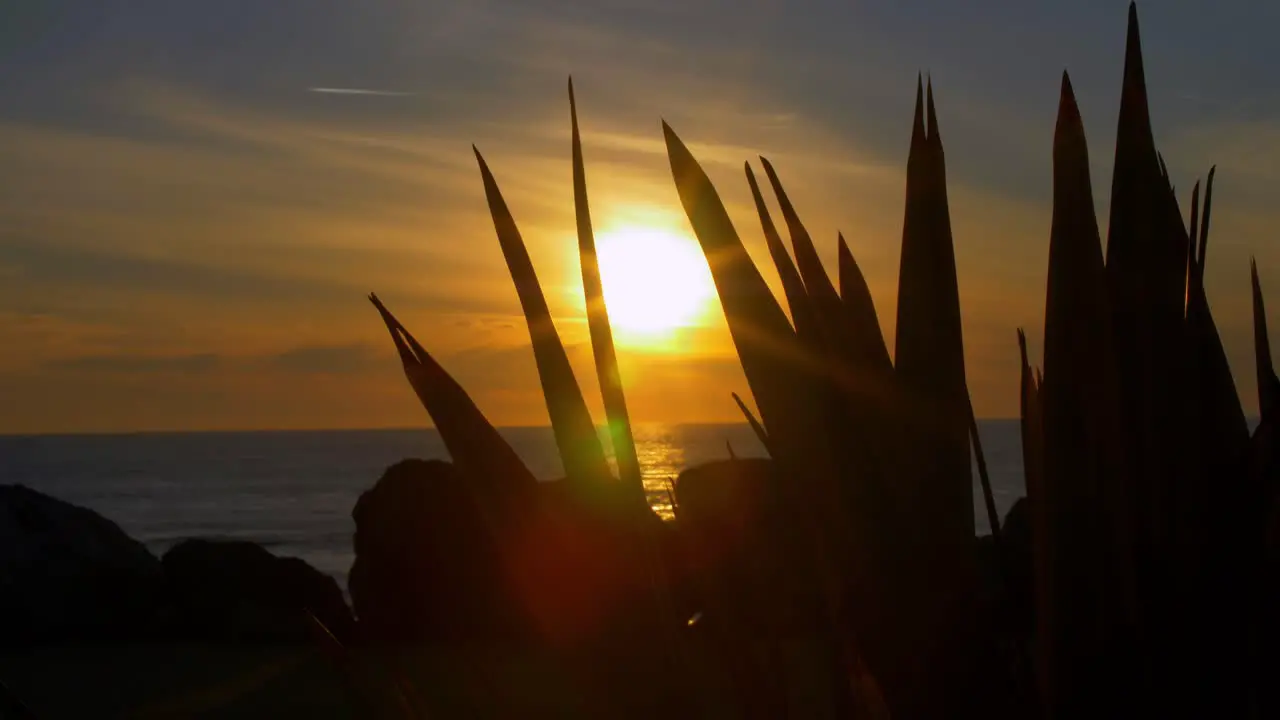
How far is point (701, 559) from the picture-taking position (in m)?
0.58

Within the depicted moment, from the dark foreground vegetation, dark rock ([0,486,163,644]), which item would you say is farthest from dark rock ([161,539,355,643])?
the dark foreground vegetation

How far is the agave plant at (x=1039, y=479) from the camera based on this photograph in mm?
487

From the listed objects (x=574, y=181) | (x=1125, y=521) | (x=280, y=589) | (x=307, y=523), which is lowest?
(x=307, y=523)

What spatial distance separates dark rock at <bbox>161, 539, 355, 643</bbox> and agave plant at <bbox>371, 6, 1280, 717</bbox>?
8.73 meters

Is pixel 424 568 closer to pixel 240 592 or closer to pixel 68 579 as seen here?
pixel 240 592

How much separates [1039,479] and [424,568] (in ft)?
27.9

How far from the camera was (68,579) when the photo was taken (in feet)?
29.9

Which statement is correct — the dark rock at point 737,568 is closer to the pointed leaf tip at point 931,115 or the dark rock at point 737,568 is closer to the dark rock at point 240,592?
the pointed leaf tip at point 931,115

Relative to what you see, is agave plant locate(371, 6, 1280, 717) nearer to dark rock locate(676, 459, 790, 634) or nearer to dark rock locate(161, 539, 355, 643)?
dark rock locate(676, 459, 790, 634)

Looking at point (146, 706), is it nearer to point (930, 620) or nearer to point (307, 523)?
point (930, 620)

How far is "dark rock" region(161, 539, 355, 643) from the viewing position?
8.90 metres

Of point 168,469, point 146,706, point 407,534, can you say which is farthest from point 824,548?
point 168,469

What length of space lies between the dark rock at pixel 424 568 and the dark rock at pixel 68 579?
5.97 ft

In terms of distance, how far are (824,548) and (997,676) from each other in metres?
0.10
